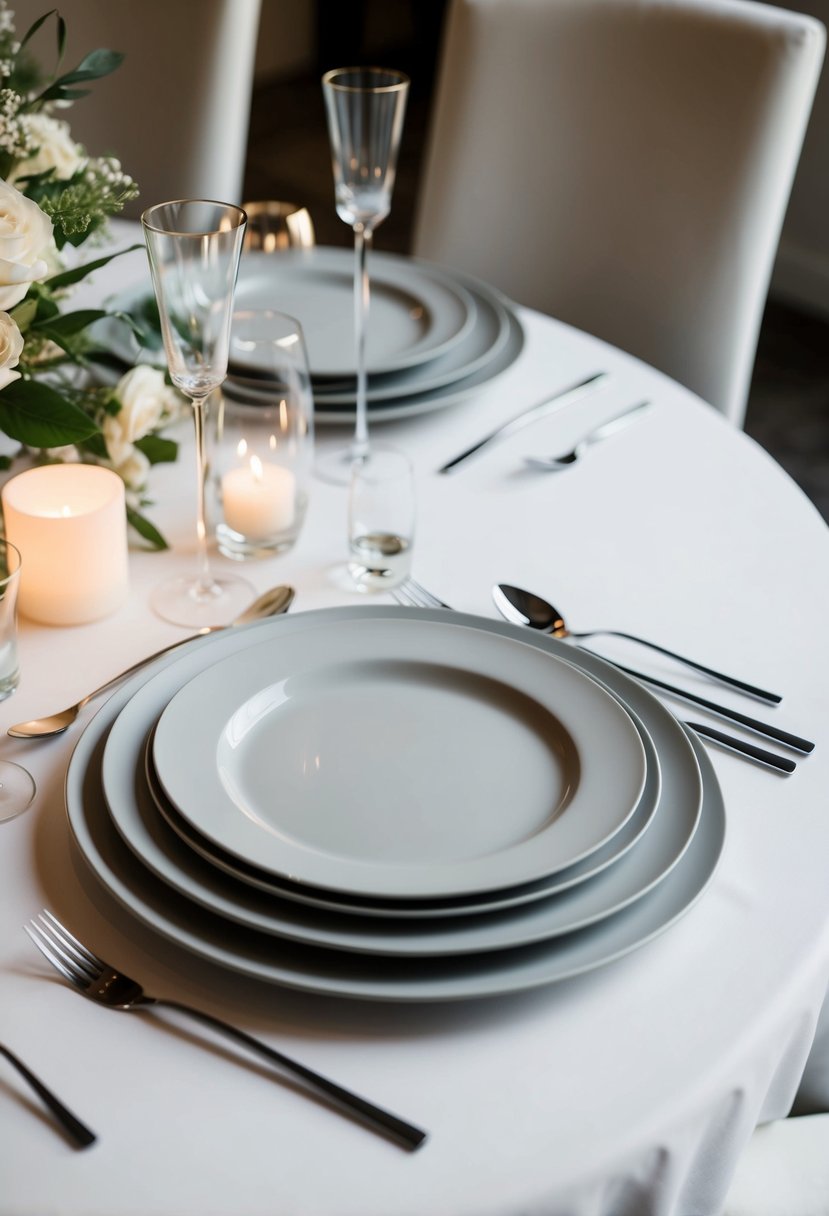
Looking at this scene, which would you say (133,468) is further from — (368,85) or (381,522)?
(368,85)

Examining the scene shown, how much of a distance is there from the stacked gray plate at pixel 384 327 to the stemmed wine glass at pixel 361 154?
4cm

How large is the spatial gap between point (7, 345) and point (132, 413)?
210 mm

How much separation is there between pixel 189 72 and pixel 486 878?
1.62m

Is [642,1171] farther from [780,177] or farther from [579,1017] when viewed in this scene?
[780,177]

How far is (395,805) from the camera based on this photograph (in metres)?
0.69

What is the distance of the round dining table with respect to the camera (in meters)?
0.52

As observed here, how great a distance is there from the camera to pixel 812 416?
3.17 metres

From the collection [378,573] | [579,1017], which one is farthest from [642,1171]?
[378,573]

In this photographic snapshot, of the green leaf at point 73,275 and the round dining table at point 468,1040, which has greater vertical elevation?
the green leaf at point 73,275

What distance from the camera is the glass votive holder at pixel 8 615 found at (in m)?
0.73

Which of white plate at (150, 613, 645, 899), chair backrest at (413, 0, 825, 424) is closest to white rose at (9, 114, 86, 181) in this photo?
white plate at (150, 613, 645, 899)

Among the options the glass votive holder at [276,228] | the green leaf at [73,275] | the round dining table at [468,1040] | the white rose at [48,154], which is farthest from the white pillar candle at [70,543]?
the glass votive holder at [276,228]

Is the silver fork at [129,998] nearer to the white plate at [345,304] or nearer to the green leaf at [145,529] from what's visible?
the green leaf at [145,529]

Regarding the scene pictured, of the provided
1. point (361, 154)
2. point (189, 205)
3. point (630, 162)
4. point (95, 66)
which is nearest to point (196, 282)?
point (189, 205)
